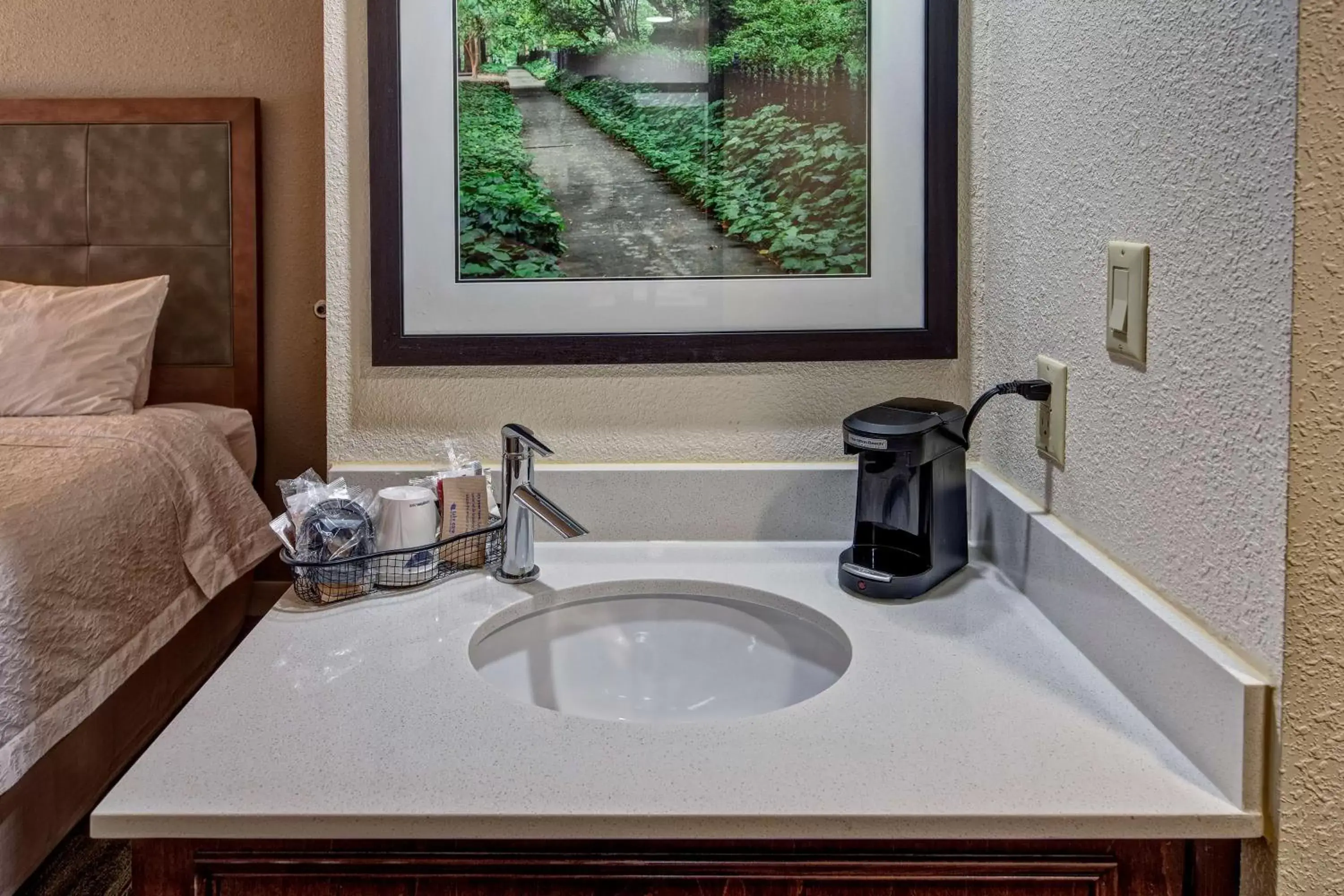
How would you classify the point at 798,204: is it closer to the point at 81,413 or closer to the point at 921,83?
the point at 921,83

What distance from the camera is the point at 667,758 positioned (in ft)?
2.54

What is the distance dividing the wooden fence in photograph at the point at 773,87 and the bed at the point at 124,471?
109cm

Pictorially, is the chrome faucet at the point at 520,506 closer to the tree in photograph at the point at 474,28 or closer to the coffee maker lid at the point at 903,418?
the coffee maker lid at the point at 903,418

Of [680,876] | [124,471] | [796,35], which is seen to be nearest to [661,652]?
[680,876]

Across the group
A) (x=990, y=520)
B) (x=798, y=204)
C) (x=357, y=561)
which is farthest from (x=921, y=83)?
(x=357, y=561)

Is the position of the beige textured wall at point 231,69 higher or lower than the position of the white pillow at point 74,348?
higher

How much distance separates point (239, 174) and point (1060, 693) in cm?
209

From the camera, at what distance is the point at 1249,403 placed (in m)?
0.69

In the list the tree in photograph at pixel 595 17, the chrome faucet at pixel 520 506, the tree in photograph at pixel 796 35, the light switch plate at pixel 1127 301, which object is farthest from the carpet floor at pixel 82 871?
the light switch plate at pixel 1127 301

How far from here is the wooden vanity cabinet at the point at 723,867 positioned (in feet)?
2.37

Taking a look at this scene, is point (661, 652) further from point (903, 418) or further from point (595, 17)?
point (595, 17)

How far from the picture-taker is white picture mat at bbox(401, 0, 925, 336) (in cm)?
129

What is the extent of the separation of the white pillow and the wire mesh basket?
121 centimetres

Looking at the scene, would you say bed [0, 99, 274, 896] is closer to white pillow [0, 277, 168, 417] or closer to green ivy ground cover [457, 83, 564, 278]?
white pillow [0, 277, 168, 417]
